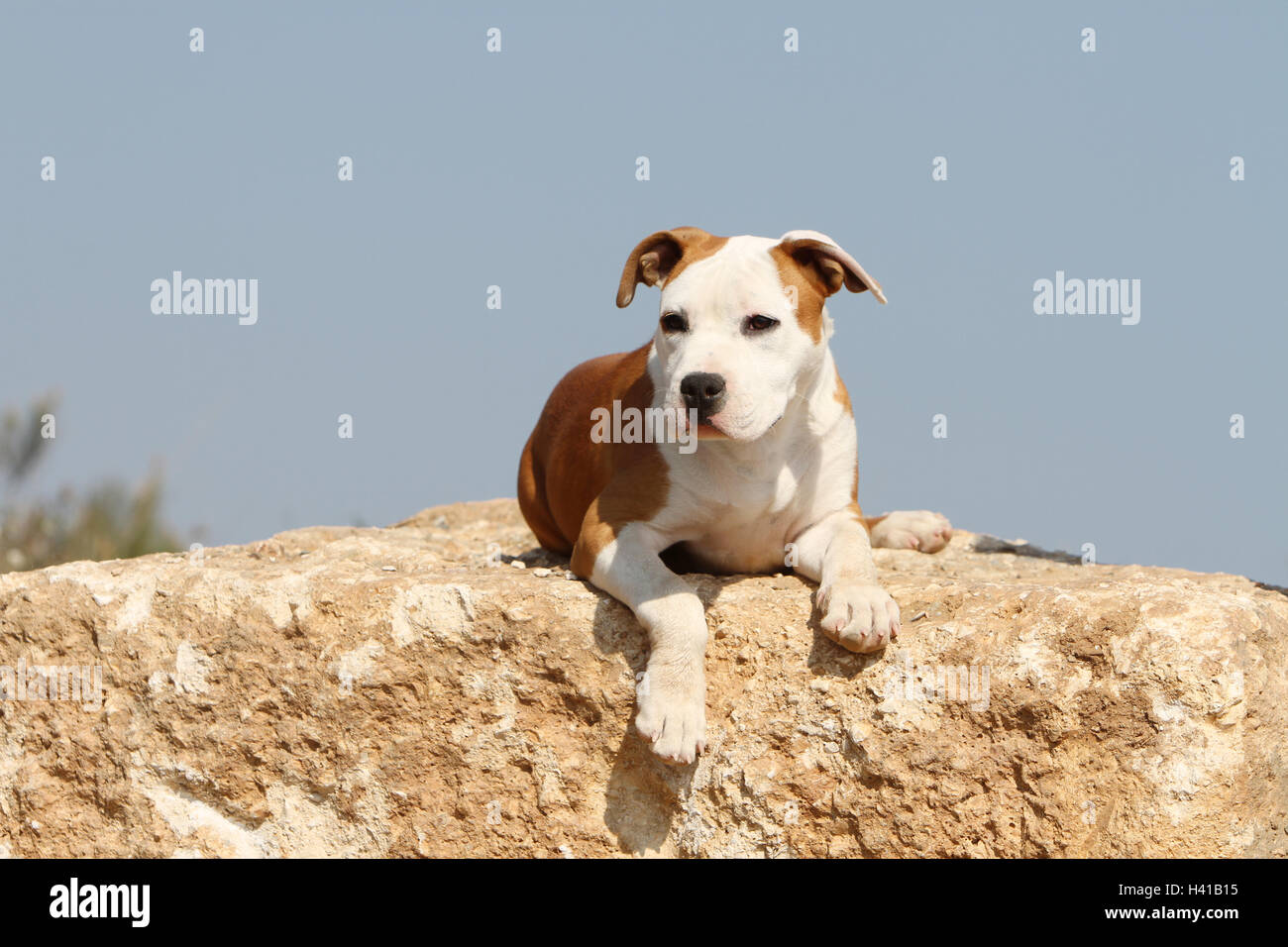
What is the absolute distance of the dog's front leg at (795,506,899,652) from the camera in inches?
227

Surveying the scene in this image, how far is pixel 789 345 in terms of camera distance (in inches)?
236

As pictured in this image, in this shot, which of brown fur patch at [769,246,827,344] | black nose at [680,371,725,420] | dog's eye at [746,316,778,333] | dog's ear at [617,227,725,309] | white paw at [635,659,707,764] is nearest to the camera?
black nose at [680,371,725,420]

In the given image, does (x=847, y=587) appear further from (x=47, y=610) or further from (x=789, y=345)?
(x=47, y=610)

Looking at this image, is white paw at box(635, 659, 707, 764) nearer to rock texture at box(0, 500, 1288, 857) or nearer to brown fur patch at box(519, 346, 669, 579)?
rock texture at box(0, 500, 1288, 857)

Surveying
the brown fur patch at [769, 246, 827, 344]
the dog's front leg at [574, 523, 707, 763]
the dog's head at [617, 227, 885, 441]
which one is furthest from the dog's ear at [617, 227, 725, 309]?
the dog's front leg at [574, 523, 707, 763]

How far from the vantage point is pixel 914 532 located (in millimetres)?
8648

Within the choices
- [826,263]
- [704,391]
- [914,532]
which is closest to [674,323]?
[704,391]

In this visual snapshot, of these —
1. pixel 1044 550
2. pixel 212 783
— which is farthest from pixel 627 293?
pixel 1044 550

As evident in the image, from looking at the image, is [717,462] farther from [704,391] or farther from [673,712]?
[673,712]

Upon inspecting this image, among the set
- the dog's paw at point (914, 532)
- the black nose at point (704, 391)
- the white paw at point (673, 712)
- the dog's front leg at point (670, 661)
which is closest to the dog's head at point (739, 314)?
the black nose at point (704, 391)

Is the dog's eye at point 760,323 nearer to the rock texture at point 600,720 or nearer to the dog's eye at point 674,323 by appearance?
the dog's eye at point 674,323

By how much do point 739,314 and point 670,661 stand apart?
153 cm

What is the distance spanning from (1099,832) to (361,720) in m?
3.41

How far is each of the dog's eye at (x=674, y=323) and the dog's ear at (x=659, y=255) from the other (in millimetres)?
456
